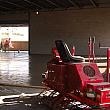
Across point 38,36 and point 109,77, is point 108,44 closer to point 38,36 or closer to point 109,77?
point 38,36

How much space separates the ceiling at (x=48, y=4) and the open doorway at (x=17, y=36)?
947cm

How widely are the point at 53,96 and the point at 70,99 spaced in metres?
0.84

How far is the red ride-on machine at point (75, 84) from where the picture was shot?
467cm

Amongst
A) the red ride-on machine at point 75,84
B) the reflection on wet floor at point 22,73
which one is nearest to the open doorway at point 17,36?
the reflection on wet floor at point 22,73

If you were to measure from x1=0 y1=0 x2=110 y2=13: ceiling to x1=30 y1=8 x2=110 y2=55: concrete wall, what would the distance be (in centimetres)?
43

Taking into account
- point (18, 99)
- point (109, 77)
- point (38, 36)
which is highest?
point (38, 36)

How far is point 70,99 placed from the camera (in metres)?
5.44

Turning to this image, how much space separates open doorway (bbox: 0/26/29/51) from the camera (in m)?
36.2

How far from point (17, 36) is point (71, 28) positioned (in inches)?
568

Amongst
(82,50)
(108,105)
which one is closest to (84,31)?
(82,50)

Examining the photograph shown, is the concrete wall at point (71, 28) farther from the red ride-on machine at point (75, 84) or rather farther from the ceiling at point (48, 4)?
the red ride-on machine at point (75, 84)

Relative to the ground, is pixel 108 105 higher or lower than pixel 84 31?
lower

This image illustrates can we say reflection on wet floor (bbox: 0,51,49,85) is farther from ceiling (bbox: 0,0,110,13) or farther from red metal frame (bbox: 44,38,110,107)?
ceiling (bbox: 0,0,110,13)

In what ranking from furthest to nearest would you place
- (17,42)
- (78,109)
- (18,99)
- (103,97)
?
1. (17,42)
2. (18,99)
3. (78,109)
4. (103,97)
